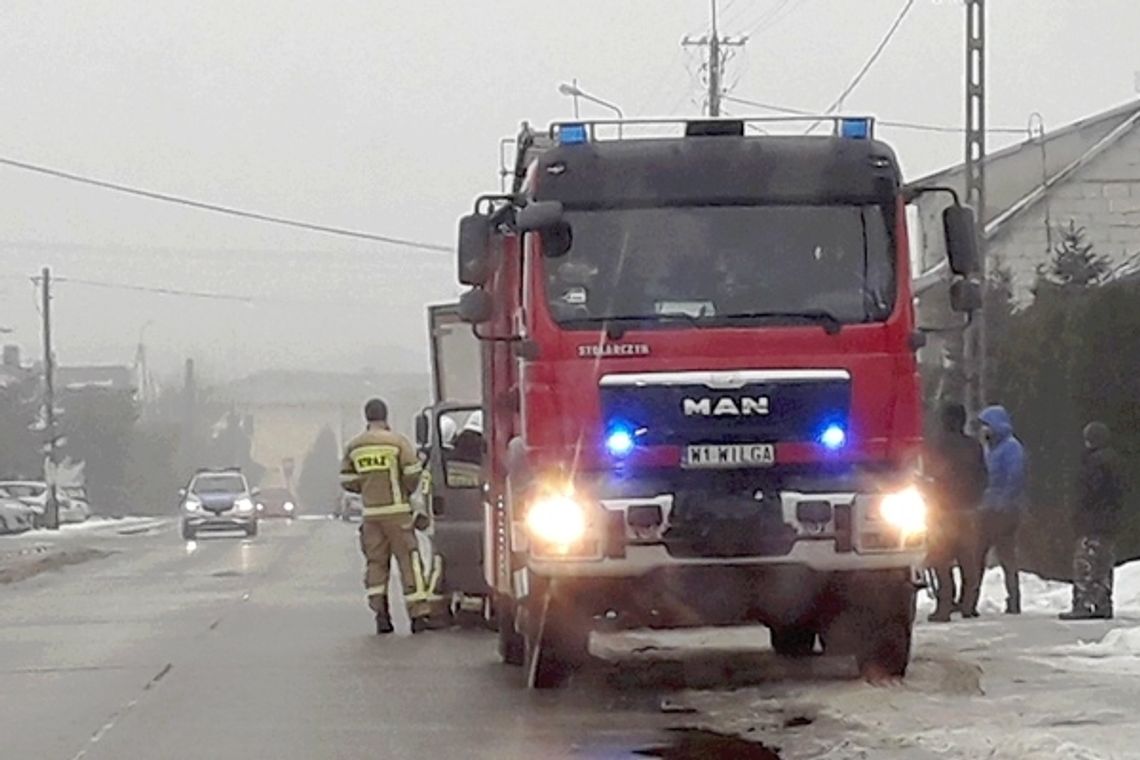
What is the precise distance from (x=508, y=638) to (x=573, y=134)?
4405mm

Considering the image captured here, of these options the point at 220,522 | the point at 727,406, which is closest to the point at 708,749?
the point at 727,406

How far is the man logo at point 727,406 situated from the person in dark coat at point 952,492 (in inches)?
209

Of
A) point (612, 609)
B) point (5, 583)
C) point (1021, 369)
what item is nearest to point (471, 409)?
point (612, 609)

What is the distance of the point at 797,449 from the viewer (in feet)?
42.5

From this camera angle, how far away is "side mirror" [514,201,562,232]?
1291 centimetres

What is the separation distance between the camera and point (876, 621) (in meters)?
13.7

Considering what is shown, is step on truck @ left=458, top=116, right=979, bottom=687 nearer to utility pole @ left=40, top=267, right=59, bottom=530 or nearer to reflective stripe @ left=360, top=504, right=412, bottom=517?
reflective stripe @ left=360, top=504, right=412, bottom=517

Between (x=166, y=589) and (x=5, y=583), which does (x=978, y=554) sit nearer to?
(x=166, y=589)

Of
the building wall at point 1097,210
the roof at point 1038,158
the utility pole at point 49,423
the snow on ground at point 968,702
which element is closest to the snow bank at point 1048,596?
the snow on ground at point 968,702

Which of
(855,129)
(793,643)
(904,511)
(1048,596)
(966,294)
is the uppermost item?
(855,129)

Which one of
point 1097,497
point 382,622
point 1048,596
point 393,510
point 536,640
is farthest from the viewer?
point 1048,596

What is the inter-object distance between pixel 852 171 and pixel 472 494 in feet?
20.8

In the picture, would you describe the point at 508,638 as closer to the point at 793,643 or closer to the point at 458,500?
the point at 793,643

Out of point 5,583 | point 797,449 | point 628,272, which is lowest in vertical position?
point 5,583
